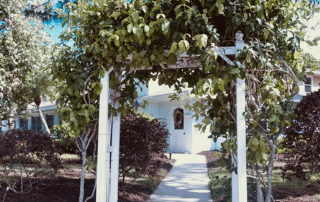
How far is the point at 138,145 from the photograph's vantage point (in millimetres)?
5816

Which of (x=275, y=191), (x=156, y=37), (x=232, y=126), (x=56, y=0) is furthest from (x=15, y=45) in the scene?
(x=275, y=191)

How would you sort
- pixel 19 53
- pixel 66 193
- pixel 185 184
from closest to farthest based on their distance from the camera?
pixel 66 193 < pixel 185 184 < pixel 19 53

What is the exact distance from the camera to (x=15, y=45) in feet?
28.9

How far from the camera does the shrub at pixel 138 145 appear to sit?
18.9 ft

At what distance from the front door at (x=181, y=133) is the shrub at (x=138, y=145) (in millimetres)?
7308

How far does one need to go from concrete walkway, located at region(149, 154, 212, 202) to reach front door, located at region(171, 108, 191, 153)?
2887mm

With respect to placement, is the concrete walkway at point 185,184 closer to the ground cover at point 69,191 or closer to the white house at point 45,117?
the ground cover at point 69,191

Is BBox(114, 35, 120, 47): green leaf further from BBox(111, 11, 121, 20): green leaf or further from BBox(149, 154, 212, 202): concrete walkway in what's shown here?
BBox(149, 154, 212, 202): concrete walkway

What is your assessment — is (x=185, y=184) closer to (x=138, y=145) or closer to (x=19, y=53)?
(x=138, y=145)

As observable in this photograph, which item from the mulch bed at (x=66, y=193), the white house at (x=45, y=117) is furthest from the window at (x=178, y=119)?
the mulch bed at (x=66, y=193)

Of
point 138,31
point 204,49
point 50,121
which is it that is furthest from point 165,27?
point 50,121

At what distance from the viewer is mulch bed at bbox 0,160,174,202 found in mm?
5133

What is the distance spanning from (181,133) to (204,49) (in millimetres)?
10485

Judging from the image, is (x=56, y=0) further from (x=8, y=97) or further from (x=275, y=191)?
(x=275, y=191)
